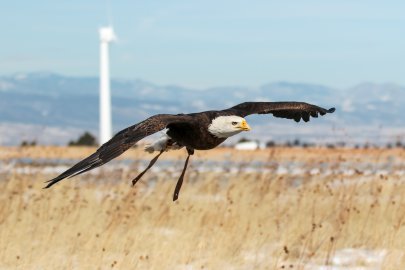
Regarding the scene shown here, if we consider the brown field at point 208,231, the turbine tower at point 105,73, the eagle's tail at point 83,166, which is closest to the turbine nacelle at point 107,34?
the turbine tower at point 105,73

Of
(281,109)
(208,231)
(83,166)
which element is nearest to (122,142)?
(83,166)

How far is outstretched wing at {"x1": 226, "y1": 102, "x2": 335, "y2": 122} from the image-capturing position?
9.94 meters

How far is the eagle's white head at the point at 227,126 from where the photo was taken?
28.5ft

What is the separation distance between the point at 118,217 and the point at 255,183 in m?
3.83

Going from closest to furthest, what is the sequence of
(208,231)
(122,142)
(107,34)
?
1. (122,142)
2. (208,231)
3. (107,34)

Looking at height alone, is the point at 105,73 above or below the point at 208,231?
above

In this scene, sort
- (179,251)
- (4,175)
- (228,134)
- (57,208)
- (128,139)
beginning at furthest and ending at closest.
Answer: (4,175) → (57,208) → (179,251) → (228,134) → (128,139)

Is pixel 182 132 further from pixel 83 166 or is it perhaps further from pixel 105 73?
pixel 105 73

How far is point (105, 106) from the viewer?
6569 centimetres

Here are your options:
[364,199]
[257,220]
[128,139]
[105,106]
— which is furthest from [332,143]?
[105,106]

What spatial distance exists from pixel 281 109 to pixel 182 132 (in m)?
1.82

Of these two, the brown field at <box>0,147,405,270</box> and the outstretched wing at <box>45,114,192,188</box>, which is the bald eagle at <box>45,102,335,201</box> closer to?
the outstretched wing at <box>45,114,192,188</box>

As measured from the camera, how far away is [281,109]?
416 inches

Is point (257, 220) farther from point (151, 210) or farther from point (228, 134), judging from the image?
point (228, 134)
